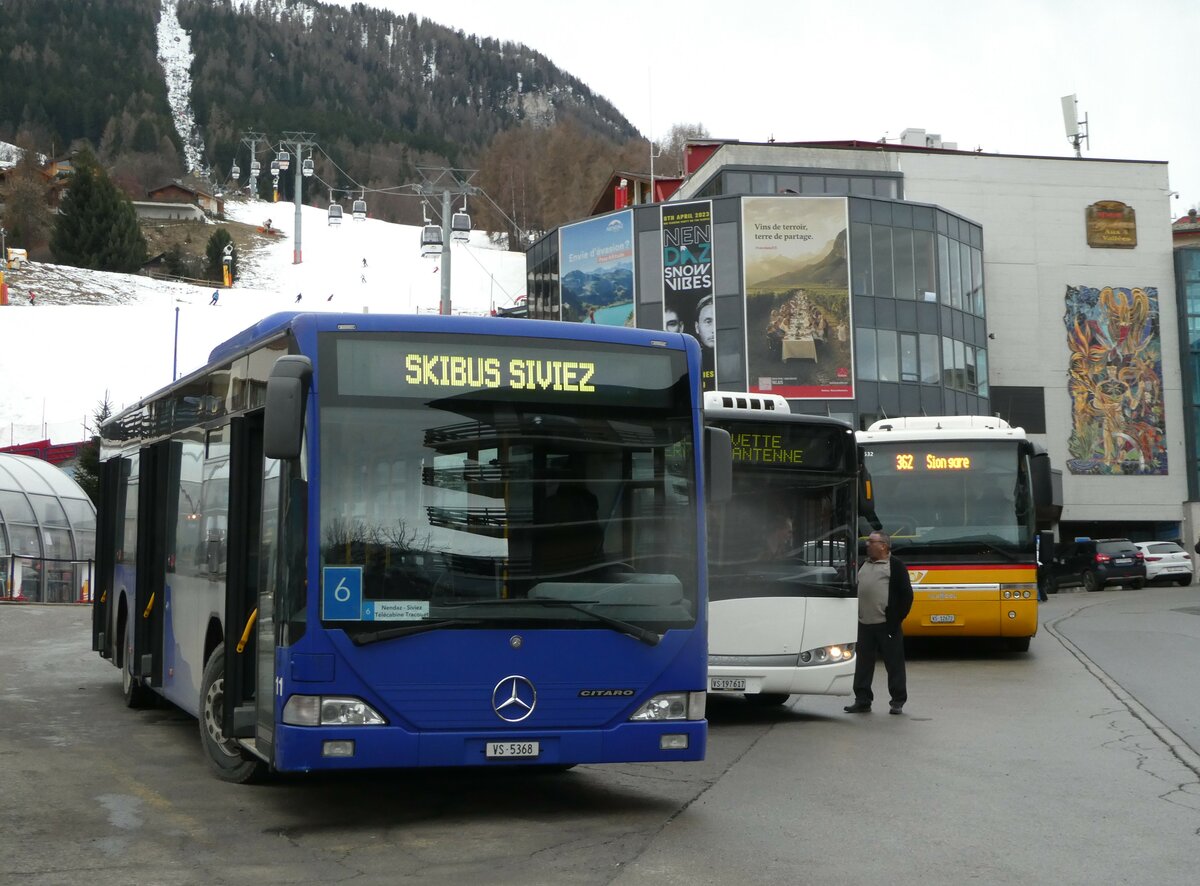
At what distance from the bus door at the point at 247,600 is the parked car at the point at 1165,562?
46.4 m

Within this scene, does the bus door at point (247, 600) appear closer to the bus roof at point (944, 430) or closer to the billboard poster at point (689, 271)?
the bus roof at point (944, 430)

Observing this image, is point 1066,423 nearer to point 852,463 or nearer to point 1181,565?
point 1181,565

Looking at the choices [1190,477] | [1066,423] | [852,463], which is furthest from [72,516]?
[1190,477]

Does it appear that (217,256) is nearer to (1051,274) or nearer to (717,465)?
(1051,274)

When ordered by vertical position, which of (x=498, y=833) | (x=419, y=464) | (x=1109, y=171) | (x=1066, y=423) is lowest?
(x=498, y=833)

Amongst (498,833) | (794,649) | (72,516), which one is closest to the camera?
(498,833)

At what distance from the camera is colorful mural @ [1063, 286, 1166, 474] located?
65.2m


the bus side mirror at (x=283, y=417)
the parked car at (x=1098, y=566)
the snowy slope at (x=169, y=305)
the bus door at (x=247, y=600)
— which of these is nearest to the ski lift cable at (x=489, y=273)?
the snowy slope at (x=169, y=305)

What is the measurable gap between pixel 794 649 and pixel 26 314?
82928mm

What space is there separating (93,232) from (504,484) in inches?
4675

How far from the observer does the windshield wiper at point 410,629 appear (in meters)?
7.90

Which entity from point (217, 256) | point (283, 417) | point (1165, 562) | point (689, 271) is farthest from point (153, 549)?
point (217, 256)

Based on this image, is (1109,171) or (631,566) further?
(1109,171)

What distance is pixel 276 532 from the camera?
8.30 meters
